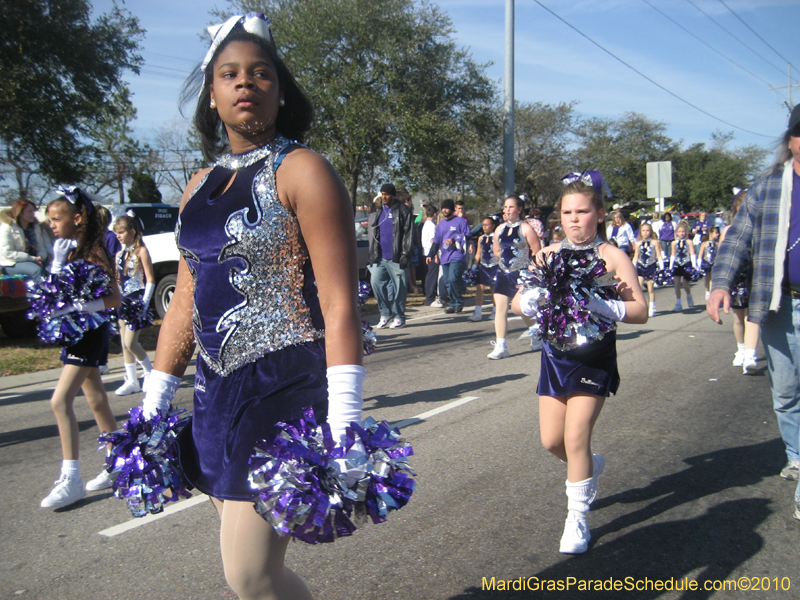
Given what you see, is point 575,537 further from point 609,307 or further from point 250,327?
point 250,327

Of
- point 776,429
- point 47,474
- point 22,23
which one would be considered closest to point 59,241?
point 47,474

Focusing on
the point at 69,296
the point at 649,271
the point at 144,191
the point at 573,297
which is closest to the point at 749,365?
the point at 573,297

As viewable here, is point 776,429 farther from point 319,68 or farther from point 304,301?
point 319,68

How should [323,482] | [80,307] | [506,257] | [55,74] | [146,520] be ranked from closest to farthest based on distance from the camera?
1. [323,482]
2. [146,520]
3. [80,307]
4. [506,257]
5. [55,74]

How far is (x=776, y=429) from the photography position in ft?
17.5

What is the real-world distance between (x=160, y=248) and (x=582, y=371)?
397 inches

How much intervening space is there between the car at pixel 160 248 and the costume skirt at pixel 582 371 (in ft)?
28.5

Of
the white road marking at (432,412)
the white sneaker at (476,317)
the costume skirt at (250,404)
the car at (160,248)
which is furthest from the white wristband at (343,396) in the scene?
the white sneaker at (476,317)

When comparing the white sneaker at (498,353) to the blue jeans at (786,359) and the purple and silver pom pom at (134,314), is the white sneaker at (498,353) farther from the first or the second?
the blue jeans at (786,359)

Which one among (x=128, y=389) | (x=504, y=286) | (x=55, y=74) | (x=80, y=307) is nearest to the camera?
(x=80, y=307)

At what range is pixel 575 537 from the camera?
10.7ft

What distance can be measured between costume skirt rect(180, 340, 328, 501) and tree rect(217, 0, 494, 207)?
18811 mm

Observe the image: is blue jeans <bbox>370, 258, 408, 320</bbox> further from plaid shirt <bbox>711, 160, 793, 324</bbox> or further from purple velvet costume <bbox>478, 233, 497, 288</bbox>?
plaid shirt <bbox>711, 160, 793, 324</bbox>

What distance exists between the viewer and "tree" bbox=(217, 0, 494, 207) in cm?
2016
